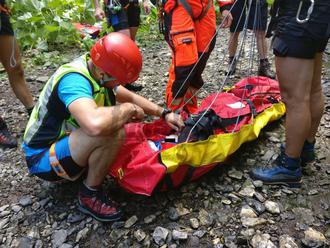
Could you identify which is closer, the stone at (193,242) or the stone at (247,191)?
the stone at (193,242)

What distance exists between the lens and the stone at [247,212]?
118 inches

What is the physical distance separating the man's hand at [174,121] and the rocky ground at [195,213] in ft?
1.78

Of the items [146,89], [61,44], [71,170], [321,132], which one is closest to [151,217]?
[71,170]

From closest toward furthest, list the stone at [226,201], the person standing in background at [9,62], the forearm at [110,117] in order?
the forearm at [110,117], the stone at [226,201], the person standing in background at [9,62]

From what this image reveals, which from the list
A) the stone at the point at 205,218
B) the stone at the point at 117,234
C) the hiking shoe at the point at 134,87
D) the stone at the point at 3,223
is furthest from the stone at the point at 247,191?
the hiking shoe at the point at 134,87

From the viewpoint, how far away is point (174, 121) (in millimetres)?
3320

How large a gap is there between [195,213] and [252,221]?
47 cm

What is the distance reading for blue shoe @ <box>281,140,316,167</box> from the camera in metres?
3.39

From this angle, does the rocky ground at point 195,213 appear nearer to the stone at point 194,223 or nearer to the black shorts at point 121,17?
the stone at point 194,223

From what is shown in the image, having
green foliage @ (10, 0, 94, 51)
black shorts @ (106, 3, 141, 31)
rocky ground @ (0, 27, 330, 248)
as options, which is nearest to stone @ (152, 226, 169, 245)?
rocky ground @ (0, 27, 330, 248)

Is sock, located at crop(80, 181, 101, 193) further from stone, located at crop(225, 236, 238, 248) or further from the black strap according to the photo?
the black strap

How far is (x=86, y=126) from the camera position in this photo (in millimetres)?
2541

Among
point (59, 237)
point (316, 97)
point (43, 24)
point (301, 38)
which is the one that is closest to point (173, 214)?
point (59, 237)

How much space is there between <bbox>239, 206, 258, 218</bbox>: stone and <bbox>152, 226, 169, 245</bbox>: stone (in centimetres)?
65
